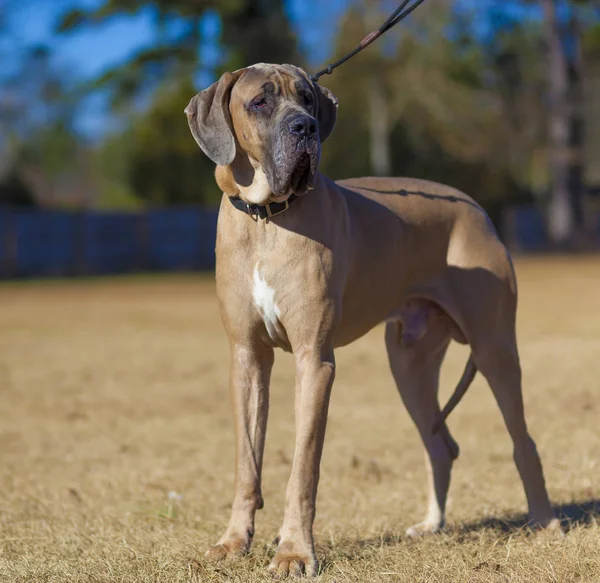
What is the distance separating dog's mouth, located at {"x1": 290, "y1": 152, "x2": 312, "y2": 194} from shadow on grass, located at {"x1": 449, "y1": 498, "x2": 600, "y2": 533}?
173 cm

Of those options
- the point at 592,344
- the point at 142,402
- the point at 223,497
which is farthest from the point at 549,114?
the point at 223,497

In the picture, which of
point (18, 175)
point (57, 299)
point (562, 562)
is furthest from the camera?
point (18, 175)

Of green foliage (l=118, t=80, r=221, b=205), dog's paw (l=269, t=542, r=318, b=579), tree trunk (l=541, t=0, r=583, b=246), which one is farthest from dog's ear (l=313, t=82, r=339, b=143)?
tree trunk (l=541, t=0, r=583, b=246)

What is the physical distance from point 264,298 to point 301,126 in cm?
68

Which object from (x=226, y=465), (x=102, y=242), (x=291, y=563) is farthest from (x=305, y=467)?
(x=102, y=242)

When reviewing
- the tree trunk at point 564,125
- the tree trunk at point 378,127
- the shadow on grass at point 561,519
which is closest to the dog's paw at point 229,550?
the shadow on grass at point 561,519

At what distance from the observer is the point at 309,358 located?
13.2 feet

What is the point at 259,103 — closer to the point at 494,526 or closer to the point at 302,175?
the point at 302,175

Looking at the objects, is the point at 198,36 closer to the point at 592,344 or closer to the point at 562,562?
the point at 592,344

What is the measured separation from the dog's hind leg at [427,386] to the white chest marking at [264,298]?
3.94ft

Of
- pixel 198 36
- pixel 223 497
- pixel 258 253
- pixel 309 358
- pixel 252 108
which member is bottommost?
pixel 223 497

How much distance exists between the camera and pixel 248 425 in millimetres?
4195

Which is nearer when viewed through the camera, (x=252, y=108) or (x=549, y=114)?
(x=252, y=108)

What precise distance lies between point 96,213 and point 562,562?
23819 millimetres
